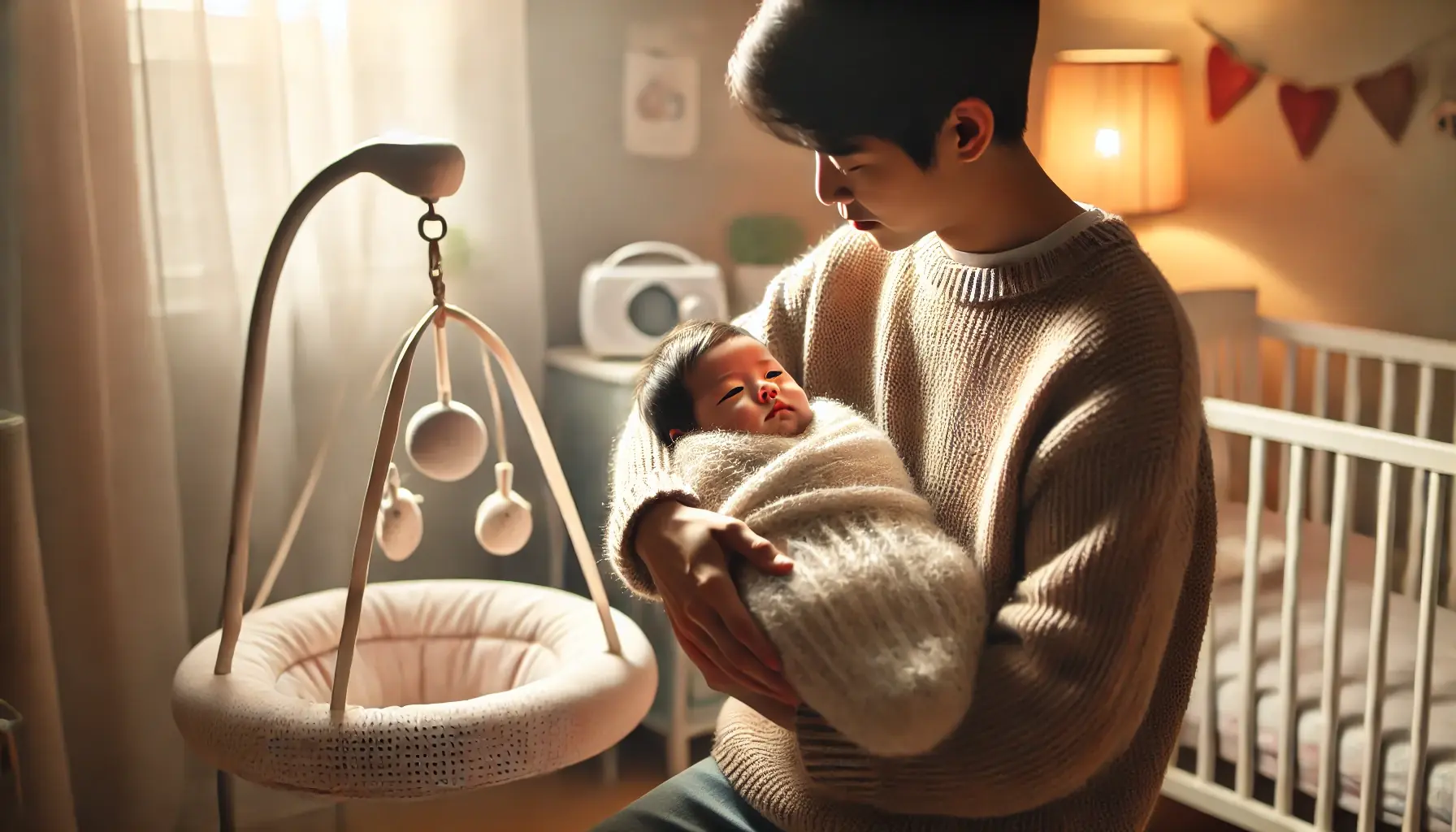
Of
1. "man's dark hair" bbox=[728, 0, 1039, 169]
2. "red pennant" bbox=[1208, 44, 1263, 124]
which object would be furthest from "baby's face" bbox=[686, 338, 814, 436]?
"red pennant" bbox=[1208, 44, 1263, 124]

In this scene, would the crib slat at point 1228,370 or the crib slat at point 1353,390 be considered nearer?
the crib slat at point 1353,390

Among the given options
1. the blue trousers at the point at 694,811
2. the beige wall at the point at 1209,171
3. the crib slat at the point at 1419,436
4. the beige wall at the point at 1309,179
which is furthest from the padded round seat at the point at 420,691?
the beige wall at the point at 1309,179

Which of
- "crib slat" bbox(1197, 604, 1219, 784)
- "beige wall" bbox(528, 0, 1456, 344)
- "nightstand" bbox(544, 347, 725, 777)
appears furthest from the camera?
"beige wall" bbox(528, 0, 1456, 344)

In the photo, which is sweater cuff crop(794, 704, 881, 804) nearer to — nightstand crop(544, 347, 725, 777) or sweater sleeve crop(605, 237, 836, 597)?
sweater sleeve crop(605, 237, 836, 597)

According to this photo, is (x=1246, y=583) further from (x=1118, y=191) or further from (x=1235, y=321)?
(x=1118, y=191)

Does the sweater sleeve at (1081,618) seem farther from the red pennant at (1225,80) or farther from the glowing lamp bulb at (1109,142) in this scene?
the red pennant at (1225,80)

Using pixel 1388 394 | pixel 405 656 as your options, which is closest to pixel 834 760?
pixel 405 656

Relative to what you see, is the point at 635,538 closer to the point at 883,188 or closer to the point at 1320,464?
the point at 883,188

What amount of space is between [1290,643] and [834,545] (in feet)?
3.86

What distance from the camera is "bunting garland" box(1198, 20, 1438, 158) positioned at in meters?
2.49

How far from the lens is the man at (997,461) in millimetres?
781

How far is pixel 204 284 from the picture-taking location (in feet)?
6.37

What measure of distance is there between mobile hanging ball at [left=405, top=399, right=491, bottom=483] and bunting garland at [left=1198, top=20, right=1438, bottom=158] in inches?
78.5

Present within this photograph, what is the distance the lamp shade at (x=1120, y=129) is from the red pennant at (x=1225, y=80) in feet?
0.32
